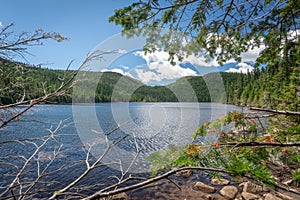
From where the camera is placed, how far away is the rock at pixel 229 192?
691cm

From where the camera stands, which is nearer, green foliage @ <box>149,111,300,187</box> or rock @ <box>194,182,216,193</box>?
green foliage @ <box>149,111,300,187</box>

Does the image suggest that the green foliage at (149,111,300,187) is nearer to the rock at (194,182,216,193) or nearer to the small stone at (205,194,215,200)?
the small stone at (205,194,215,200)

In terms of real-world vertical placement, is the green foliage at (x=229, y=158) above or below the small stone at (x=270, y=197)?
above

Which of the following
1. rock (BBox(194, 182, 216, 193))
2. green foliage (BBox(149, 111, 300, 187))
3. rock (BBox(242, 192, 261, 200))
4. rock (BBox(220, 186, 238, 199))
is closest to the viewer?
green foliage (BBox(149, 111, 300, 187))

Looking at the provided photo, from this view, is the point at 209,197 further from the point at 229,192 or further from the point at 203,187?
the point at 229,192

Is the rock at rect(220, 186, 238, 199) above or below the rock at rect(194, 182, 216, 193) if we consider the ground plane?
above

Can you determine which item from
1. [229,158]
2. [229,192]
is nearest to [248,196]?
[229,192]

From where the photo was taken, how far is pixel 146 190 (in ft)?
25.8

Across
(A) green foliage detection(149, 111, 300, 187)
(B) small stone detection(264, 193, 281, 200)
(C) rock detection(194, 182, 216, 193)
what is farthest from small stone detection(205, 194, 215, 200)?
(A) green foliage detection(149, 111, 300, 187)

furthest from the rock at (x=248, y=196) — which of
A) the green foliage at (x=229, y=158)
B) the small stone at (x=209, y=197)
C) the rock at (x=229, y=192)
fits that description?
the green foliage at (x=229, y=158)

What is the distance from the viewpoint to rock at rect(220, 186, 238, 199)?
691 centimetres

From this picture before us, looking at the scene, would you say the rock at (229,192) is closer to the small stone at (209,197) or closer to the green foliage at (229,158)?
the small stone at (209,197)

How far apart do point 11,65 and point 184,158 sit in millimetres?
1929

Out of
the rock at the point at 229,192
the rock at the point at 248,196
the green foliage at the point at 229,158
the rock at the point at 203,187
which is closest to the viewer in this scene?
the green foliage at the point at 229,158
